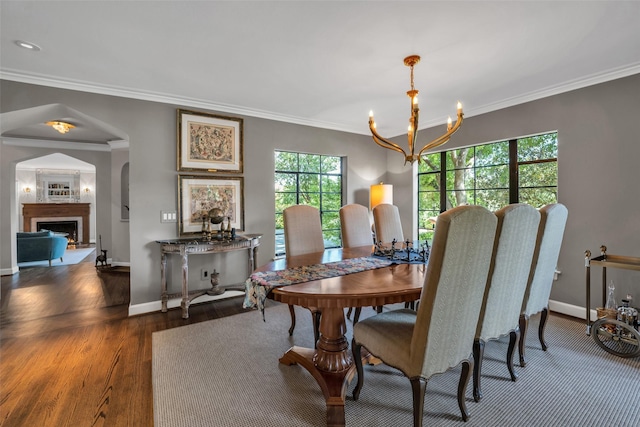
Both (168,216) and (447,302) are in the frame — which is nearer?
(447,302)

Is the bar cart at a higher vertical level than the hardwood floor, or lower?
higher

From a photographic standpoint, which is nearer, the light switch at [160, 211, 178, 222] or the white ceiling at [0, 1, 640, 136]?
the white ceiling at [0, 1, 640, 136]

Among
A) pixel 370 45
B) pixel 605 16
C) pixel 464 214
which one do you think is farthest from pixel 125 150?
pixel 605 16

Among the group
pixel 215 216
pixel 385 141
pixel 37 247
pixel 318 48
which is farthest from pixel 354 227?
pixel 37 247

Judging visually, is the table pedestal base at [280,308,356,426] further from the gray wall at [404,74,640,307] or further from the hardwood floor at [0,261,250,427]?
the gray wall at [404,74,640,307]

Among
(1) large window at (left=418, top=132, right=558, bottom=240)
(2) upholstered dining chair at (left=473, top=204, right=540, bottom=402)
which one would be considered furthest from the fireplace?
(2) upholstered dining chair at (left=473, top=204, right=540, bottom=402)

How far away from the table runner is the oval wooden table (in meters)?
0.06

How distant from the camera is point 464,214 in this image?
1377 millimetres

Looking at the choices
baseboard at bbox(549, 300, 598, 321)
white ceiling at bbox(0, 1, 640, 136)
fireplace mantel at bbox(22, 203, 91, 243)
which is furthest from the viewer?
fireplace mantel at bbox(22, 203, 91, 243)

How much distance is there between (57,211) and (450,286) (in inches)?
456

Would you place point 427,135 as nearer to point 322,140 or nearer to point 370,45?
point 322,140

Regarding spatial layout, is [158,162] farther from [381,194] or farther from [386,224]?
[381,194]

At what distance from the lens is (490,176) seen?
4.03 meters

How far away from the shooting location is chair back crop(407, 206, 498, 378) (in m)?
1.38
